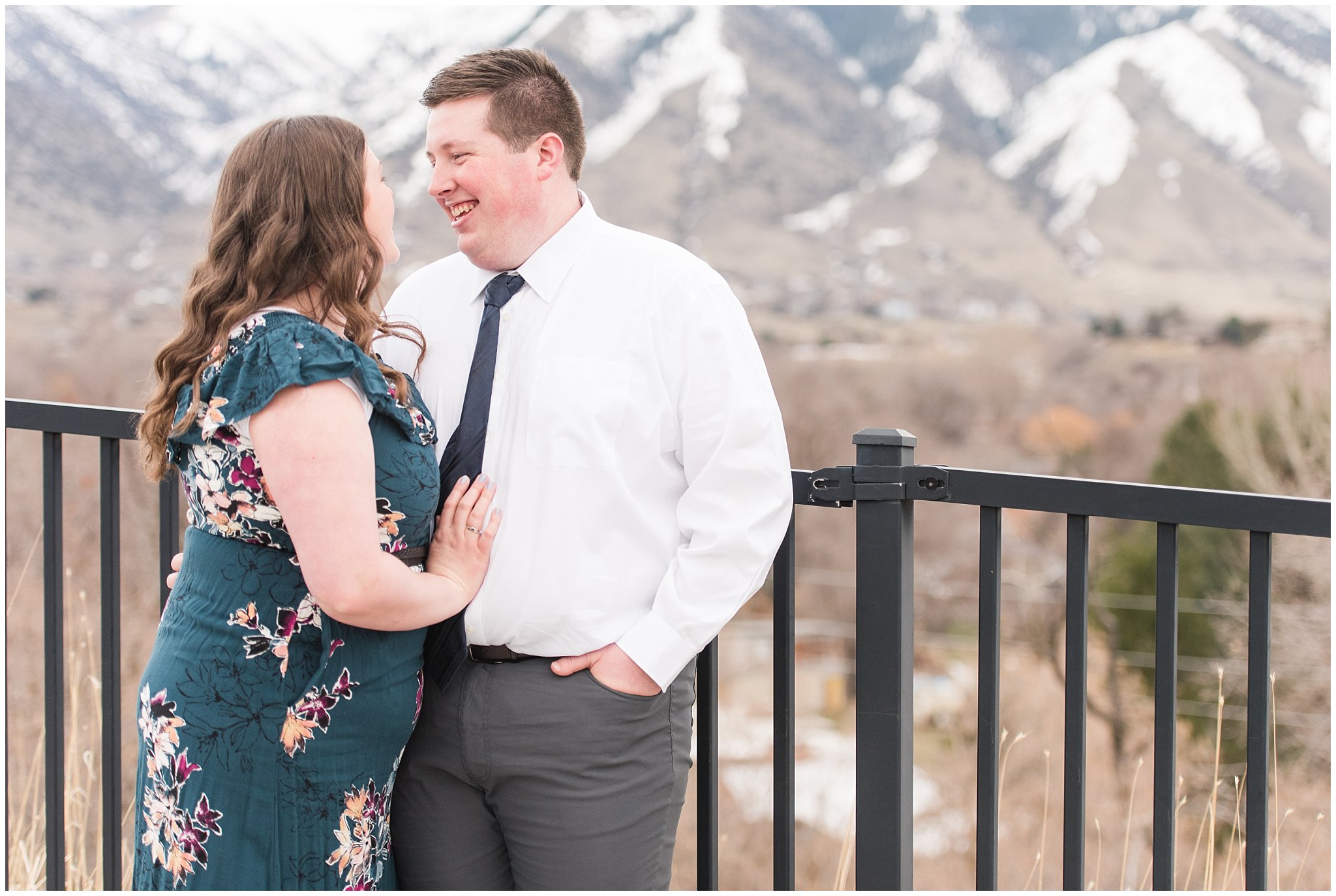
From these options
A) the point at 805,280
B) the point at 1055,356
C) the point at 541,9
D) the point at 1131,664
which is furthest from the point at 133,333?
the point at 541,9

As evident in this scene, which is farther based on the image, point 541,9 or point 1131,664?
point 541,9

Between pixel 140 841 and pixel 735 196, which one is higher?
pixel 735 196

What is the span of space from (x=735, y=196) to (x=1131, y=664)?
1640 inches

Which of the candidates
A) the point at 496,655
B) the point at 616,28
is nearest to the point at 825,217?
→ the point at 616,28

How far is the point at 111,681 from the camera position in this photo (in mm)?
2531

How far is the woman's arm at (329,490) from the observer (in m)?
1.48

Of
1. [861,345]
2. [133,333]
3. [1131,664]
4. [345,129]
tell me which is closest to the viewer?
[345,129]

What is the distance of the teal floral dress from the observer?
164 cm

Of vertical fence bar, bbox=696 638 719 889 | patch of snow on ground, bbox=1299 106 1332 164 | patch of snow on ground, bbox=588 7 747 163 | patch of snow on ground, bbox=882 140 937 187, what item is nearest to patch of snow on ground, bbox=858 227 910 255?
patch of snow on ground, bbox=882 140 937 187

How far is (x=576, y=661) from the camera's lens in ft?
5.89

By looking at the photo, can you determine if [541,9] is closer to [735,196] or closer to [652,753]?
[735,196]

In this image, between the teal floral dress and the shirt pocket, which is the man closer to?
the shirt pocket

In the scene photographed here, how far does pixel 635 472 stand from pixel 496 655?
37cm

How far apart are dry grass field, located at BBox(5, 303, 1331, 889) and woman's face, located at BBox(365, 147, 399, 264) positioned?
147 centimetres
